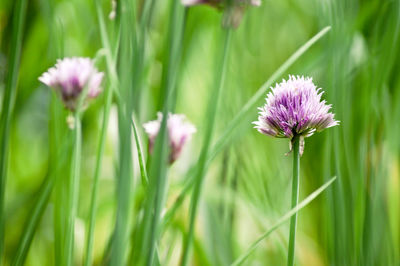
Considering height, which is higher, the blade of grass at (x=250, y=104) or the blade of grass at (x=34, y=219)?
the blade of grass at (x=250, y=104)

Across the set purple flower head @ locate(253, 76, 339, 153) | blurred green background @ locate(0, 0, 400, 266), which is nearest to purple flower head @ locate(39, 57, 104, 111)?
blurred green background @ locate(0, 0, 400, 266)

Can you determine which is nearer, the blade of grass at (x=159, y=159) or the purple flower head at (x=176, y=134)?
the blade of grass at (x=159, y=159)

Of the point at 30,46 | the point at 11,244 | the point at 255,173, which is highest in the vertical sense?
the point at 30,46

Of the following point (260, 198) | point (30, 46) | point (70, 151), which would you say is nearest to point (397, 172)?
point (260, 198)

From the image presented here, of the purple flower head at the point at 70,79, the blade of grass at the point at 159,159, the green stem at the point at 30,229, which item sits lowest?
the green stem at the point at 30,229

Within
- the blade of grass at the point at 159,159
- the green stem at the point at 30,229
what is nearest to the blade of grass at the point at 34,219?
the green stem at the point at 30,229

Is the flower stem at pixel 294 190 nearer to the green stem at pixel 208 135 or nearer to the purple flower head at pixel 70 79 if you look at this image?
the green stem at pixel 208 135

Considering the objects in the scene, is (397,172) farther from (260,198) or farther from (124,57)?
(124,57)
